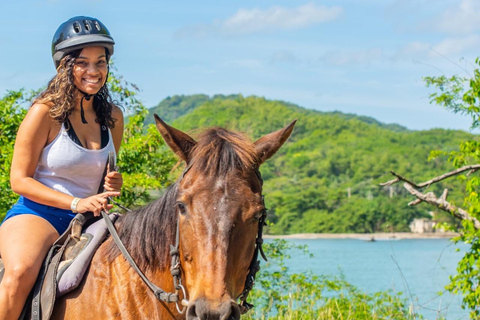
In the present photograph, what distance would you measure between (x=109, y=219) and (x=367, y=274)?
2525 cm

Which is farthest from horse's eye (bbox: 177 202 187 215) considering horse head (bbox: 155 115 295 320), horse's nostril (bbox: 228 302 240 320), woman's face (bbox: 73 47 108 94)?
woman's face (bbox: 73 47 108 94)

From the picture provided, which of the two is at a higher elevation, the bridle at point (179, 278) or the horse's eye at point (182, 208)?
the horse's eye at point (182, 208)

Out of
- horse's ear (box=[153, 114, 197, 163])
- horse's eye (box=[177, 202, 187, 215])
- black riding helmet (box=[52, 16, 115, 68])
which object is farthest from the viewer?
black riding helmet (box=[52, 16, 115, 68])

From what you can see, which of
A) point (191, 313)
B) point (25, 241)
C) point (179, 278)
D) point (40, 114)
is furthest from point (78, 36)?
point (191, 313)

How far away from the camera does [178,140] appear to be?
3.35 metres

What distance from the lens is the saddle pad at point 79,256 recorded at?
3.56 m

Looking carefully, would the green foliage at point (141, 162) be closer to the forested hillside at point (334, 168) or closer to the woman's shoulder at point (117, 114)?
the woman's shoulder at point (117, 114)

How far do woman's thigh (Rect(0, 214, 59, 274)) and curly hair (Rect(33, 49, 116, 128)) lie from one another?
594 millimetres

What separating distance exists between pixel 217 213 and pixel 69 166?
1.20 metres

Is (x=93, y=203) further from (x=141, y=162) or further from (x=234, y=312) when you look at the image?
(x=141, y=162)

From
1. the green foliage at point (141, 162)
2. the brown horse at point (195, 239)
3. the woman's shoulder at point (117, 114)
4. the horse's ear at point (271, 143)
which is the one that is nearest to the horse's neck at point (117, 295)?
the brown horse at point (195, 239)

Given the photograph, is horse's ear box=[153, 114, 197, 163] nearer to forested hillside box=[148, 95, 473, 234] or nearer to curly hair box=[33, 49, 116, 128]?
curly hair box=[33, 49, 116, 128]

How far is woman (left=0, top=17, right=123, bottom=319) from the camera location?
355 centimetres

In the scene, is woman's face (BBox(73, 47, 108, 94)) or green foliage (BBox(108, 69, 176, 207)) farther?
green foliage (BBox(108, 69, 176, 207))
